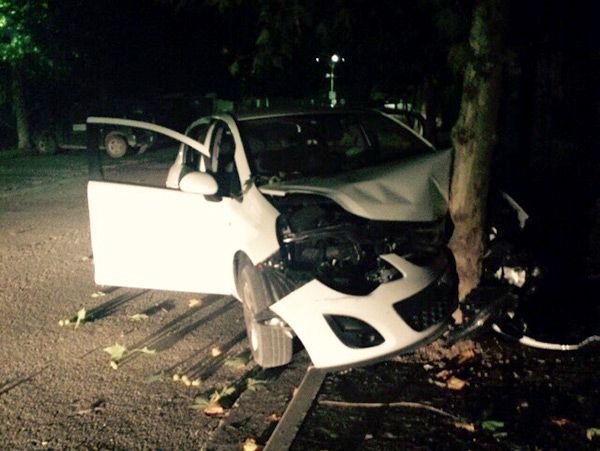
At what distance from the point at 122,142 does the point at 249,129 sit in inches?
562

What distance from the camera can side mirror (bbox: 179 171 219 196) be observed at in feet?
15.2

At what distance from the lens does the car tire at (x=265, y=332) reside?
4.11 m

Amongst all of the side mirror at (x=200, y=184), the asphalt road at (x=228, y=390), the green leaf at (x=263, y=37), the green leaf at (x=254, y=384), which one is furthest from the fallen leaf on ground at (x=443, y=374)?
the green leaf at (x=263, y=37)

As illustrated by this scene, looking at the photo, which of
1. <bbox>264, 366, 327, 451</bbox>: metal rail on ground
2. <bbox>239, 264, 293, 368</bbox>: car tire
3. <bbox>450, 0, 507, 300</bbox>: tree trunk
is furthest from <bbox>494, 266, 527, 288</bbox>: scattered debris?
<bbox>239, 264, 293, 368</bbox>: car tire

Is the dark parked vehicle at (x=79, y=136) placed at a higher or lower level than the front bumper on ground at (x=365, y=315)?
lower

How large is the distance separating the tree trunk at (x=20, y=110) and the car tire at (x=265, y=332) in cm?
1986

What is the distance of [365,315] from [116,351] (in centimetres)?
213

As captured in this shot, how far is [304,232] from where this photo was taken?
13.3 ft

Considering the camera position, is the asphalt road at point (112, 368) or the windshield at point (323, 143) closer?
the asphalt road at point (112, 368)

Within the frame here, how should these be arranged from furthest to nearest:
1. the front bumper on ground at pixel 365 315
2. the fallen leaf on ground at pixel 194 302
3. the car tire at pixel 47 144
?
the car tire at pixel 47 144
the fallen leaf on ground at pixel 194 302
the front bumper on ground at pixel 365 315

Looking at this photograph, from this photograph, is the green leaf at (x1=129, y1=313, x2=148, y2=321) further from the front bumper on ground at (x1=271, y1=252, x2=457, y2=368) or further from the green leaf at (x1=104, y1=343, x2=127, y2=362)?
the front bumper on ground at (x1=271, y1=252, x2=457, y2=368)

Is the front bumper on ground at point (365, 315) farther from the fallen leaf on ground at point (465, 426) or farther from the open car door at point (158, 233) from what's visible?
the open car door at point (158, 233)

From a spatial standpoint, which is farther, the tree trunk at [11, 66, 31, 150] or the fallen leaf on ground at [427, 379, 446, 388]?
the tree trunk at [11, 66, 31, 150]

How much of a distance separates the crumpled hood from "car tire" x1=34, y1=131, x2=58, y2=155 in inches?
699
